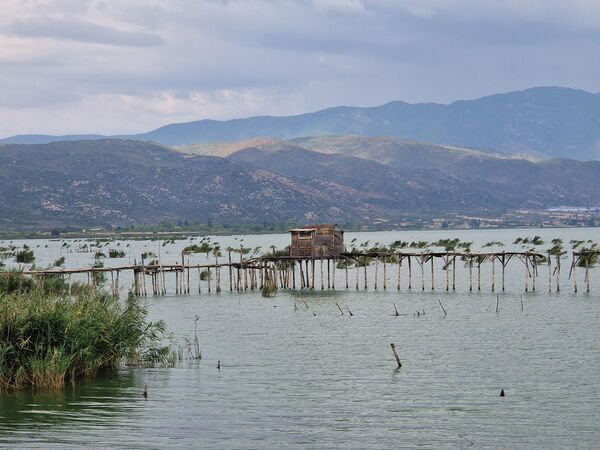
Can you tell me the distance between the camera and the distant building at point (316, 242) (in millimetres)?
66562

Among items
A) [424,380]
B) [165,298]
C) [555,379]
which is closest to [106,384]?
[424,380]

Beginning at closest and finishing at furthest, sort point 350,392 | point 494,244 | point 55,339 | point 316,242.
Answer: point 55,339
point 350,392
point 316,242
point 494,244

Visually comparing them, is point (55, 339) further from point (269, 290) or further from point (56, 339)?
point (269, 290)

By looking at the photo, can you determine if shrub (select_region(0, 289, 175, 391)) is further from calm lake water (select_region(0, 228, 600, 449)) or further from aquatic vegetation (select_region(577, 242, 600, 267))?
aquatic vegetation (select_region(577, 242, 600, 267))

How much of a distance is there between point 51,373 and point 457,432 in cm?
1141

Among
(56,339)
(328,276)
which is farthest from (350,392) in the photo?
(328,276)

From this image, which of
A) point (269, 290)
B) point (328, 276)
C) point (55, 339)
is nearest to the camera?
point (55, 339)

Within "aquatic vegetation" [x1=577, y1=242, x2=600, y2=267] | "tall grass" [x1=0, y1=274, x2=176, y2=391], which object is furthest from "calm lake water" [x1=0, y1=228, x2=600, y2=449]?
"aquatic vegetation" [x1=577, y1=242, x2=600, y2=267]

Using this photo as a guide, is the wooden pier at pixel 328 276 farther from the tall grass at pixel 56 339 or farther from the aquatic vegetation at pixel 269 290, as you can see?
the tall grass at pixel 56 339

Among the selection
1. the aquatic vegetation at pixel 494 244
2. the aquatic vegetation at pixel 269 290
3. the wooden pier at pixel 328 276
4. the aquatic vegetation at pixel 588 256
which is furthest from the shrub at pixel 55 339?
the aquatic vegetation at pixel 494 244

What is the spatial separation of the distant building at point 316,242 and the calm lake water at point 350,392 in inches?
682

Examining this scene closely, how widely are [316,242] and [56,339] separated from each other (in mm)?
38955

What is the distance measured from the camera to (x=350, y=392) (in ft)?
96.3

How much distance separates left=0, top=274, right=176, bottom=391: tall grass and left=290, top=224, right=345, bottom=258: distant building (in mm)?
35626
